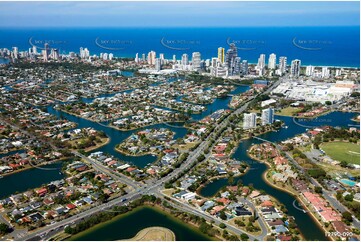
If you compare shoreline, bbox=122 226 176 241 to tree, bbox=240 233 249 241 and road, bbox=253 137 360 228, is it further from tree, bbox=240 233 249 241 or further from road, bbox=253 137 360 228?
road, bbox=253 137 360 228

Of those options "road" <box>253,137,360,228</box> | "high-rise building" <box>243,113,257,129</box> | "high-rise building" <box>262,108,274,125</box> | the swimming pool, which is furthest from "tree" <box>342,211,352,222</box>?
"high-rise building" <box>262,108,274,125</box>

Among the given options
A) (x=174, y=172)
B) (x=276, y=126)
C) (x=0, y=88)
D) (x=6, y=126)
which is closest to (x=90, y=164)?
(x=174, y=172)

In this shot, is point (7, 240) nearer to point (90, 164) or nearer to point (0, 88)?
point (90, 164)

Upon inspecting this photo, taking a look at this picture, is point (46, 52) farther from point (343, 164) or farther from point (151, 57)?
point (343, 164)


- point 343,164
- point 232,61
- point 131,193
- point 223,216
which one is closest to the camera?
point 223,216

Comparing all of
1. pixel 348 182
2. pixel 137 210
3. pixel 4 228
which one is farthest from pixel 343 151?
pixel 4 228
